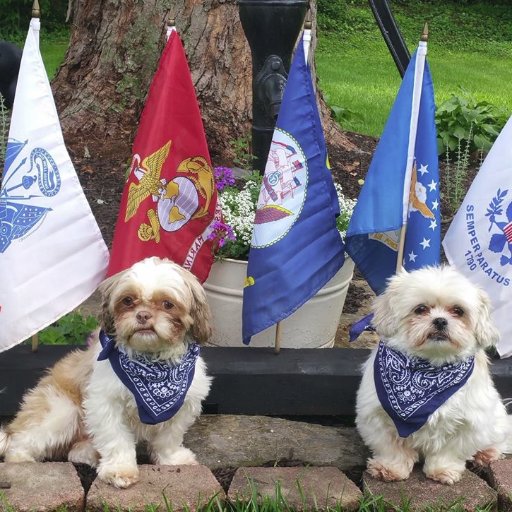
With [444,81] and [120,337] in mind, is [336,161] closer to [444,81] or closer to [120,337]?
[120,337]

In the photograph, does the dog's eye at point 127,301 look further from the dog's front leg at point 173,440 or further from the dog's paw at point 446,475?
the dog's paw at point 446,475

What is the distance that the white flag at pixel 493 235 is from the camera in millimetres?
4203

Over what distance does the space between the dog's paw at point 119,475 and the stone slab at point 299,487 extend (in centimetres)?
40

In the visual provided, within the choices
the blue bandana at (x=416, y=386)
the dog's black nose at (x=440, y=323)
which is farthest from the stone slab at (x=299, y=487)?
the dog's black nose at (x=440, y=323)

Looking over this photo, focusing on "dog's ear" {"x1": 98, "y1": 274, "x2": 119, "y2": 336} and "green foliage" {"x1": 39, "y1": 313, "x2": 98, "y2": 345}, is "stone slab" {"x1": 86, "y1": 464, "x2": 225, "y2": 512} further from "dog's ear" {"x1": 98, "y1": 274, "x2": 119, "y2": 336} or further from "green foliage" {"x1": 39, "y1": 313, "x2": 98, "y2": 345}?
"green foliage" {"x1": 39, "y1": 313, "x2": 98, "y2": 345}

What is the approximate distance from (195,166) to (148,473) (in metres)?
1.51

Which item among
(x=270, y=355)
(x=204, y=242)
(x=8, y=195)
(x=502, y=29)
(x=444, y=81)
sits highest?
(x=8, y=195)

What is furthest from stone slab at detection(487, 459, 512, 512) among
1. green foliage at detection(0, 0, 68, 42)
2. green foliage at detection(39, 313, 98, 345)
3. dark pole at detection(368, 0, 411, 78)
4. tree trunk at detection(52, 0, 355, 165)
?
green foliage at detection(0, 0, 68, 42)

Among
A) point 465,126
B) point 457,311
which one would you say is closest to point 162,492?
point 457,311

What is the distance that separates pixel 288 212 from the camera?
13.6 ft

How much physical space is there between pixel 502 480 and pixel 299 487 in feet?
2.85

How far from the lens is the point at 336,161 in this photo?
7.23 metres

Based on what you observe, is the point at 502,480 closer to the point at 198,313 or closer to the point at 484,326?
the point at 484,326

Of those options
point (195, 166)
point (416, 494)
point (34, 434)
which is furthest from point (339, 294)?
point (34, 434)
